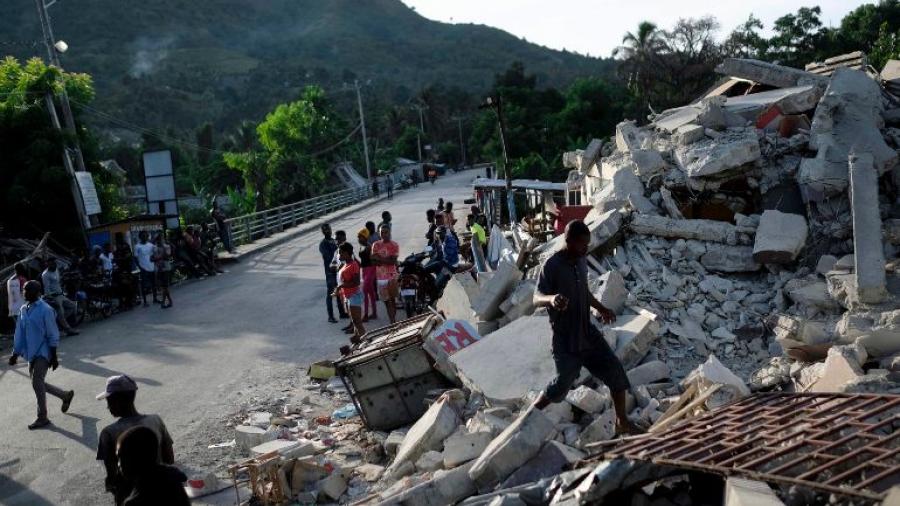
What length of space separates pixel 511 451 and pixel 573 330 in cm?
94

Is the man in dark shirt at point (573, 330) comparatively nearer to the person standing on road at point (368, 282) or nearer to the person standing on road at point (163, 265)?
the person standing on road at point (368, 282)

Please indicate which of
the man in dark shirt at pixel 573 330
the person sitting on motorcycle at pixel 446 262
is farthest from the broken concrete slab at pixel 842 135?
the person sitting on motorcycle at pixel 446 262

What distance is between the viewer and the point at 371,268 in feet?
38.3

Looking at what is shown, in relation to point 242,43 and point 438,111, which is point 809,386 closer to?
point 438,111

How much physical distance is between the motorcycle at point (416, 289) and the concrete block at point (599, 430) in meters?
6.54

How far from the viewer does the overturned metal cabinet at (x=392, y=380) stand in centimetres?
721

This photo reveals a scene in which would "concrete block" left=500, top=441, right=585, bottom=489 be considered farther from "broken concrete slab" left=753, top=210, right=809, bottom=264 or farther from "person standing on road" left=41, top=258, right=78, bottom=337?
"person standing on road" left=41, top=258, right=78, bottom=337

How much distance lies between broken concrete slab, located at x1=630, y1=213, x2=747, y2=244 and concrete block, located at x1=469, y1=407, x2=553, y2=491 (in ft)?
13.7

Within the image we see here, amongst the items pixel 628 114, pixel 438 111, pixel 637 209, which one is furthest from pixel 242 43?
pixel 637 209

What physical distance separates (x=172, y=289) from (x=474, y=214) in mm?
7147

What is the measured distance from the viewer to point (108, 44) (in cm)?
13012

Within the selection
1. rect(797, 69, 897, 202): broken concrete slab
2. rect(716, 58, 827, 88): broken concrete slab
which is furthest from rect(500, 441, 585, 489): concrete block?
rect(716, 58, 827, 88): broken concrete slab

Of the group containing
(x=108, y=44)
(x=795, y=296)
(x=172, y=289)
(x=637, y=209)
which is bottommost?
(x=172, y=289)

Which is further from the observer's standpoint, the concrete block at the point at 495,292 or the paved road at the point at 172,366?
the concrete block at the point at 495,292
